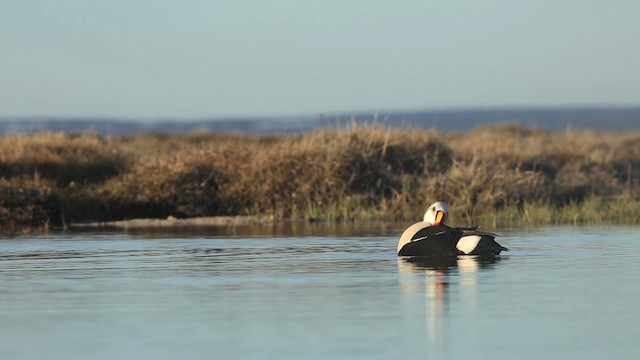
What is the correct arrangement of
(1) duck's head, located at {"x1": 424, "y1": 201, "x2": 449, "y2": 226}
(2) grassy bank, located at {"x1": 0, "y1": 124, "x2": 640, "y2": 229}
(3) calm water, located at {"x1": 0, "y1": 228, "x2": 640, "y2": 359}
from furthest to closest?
(2) grassy bank, located at {"x1": 0, "y1": 124, "x2": 640, "y2": 229} < (1) duck's head, located at {"x1": 424, "y1": 201, "x2": 449, "y2": 226} < (3) calm water, located at {"x1": 0, "y1": 228, "x2": 640, "y2": 359}

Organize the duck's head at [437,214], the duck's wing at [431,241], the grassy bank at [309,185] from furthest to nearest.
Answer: the grassy bank at [309,185] < the duck's head at [437,214] < the duck's wing at [431,241]

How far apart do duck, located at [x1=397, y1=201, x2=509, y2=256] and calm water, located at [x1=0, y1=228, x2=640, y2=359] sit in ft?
0.74

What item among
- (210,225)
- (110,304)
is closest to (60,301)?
(110,304)

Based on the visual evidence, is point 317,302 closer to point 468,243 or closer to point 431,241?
A: point 431,241

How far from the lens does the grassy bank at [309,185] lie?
26.1 meters

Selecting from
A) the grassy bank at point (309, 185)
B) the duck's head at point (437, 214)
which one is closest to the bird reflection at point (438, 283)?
the duck's head at point (437, 214)

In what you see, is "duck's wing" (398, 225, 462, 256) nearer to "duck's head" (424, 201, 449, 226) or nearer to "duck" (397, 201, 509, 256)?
"duck" (397, 201, 509, 256)

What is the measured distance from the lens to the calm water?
1042 cm

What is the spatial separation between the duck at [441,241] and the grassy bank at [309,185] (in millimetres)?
6876

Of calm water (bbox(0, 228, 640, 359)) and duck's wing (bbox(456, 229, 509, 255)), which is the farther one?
duck's wing (bbox(456, 229, 509, 255))

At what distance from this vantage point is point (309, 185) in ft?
89.6

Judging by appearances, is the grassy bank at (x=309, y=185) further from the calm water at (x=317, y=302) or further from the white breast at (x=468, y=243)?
the white breast at (x=468, y=243)

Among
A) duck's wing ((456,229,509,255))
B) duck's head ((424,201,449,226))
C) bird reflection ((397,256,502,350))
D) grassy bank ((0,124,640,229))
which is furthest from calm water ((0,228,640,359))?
grassy bank ((0,124,640,229))

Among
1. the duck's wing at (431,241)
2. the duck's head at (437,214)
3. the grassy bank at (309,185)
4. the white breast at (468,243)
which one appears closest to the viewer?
the duck's wing at (431,241)
